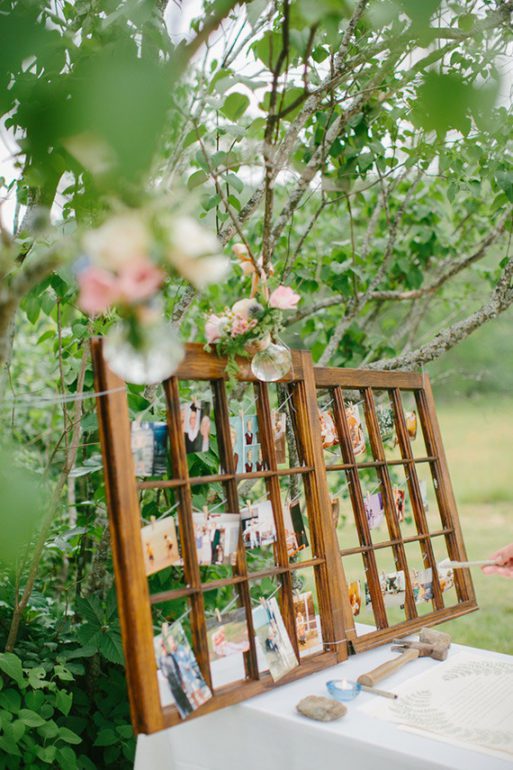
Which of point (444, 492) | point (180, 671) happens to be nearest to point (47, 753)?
point (180, 671)

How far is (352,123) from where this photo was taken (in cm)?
220

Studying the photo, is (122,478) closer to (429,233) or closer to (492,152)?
(492,152)

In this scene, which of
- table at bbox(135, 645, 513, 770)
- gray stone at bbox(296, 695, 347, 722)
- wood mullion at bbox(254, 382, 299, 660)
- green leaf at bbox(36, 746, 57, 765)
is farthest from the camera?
green leaf at bbox(36, 746, 57, 765)

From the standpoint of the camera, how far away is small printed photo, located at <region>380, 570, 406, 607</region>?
6.18 feet

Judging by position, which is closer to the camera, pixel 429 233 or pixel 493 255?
pixel 429 233

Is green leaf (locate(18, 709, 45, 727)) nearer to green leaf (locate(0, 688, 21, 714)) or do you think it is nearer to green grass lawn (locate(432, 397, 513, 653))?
green leaf (locate(0, 688, 21, 714))

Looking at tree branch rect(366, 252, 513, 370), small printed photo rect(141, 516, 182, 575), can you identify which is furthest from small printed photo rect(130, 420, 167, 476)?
tree branch rect(366, 252, 513, 370)

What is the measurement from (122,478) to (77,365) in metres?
1.23

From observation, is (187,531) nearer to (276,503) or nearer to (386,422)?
(276,503)

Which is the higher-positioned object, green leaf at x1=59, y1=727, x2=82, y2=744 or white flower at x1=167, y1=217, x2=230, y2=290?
white flower at x1=167, y1=217, x2=230, y2=290

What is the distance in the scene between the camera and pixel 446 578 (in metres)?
2.07

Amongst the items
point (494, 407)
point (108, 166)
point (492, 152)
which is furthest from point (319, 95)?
point (494, 407)

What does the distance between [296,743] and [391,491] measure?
78cm

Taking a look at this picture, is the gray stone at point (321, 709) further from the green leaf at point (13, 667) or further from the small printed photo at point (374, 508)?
the green leaf at point (13, 667)
